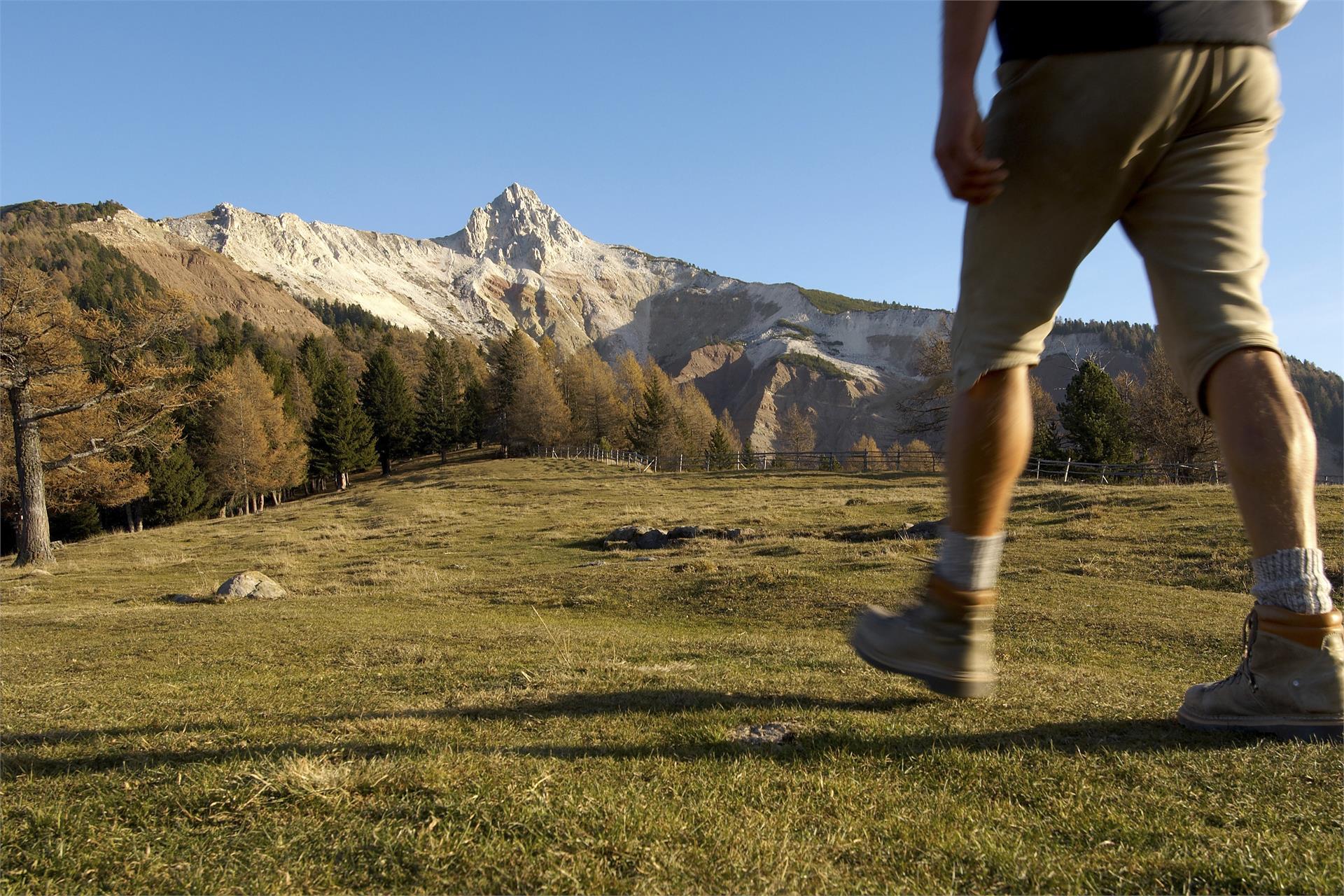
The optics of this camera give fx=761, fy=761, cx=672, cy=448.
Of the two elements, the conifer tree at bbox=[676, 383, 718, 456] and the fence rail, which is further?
the conifer tree at bbox=[676, 383, 718, 456]

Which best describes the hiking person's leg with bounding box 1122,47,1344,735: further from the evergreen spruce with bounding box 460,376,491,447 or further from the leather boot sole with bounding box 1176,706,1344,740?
the evergreen spruce with bounding box 460,376,491,447

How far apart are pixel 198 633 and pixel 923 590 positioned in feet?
24.8

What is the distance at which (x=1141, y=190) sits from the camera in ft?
6.85

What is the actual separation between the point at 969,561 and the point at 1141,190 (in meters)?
1.12

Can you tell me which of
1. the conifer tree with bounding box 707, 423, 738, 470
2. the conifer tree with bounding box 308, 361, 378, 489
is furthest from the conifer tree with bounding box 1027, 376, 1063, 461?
the conifer tree with bounding box 308, 361, 378, 489

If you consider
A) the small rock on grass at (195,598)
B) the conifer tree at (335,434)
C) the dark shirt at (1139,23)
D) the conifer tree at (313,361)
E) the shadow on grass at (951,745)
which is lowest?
the small rock on grass at (195,598)

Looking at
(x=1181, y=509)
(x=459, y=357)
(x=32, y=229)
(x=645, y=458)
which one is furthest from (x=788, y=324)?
(x=1181, y=509)

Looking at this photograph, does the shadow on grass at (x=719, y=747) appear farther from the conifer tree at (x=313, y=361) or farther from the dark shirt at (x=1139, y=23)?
the conifer tree at (x=313, y=361)

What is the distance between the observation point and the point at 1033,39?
Result: 78.4 inches

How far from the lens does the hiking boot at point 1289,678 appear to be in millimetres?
2033

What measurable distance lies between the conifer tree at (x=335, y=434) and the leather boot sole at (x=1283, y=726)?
66.8 meters

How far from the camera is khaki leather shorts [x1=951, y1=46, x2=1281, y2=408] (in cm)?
191

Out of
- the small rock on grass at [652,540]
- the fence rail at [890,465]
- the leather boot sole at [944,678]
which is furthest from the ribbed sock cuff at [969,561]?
the fence rail at [890,465]

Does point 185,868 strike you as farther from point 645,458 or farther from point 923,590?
point 645,458
